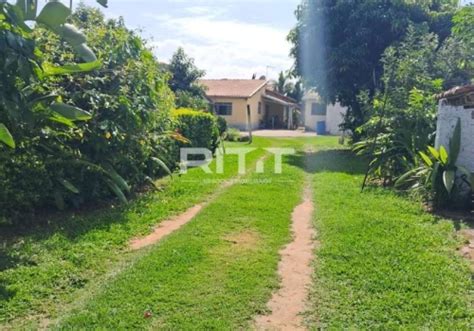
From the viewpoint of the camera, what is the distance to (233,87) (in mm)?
39031

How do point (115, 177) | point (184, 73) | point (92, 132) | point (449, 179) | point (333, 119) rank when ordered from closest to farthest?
point (92, 132) < point (449, 179) < point (115, 177) < point (184, 73) < point (333, 119)

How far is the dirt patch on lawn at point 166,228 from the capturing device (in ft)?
19.3

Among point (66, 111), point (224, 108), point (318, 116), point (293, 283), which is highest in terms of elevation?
point (224, 108)

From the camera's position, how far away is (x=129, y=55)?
329 inches

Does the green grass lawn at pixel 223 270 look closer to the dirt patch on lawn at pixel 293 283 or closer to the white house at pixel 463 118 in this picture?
the dirt patch on lawn at pixel 293 283

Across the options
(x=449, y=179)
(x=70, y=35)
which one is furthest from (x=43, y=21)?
(x=449, y=179)

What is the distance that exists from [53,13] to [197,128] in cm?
950

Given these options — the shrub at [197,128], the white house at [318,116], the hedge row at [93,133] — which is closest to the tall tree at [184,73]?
the white house at [318,116]

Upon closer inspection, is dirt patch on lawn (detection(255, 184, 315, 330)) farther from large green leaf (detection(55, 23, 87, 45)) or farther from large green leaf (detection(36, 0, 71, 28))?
large green leaf (detection(36, 0, 71, 28))

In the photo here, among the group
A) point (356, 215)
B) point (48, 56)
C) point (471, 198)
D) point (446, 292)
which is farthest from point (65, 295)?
point (471, 198)

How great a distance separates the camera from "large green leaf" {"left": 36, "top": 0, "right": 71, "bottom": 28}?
462 cm

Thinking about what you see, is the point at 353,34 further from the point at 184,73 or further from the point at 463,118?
the point at 184,73

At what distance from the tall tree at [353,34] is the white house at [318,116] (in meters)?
16.7

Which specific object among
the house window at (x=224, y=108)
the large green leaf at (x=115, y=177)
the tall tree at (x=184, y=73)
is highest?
the tall tree at (x=184, y=73)
